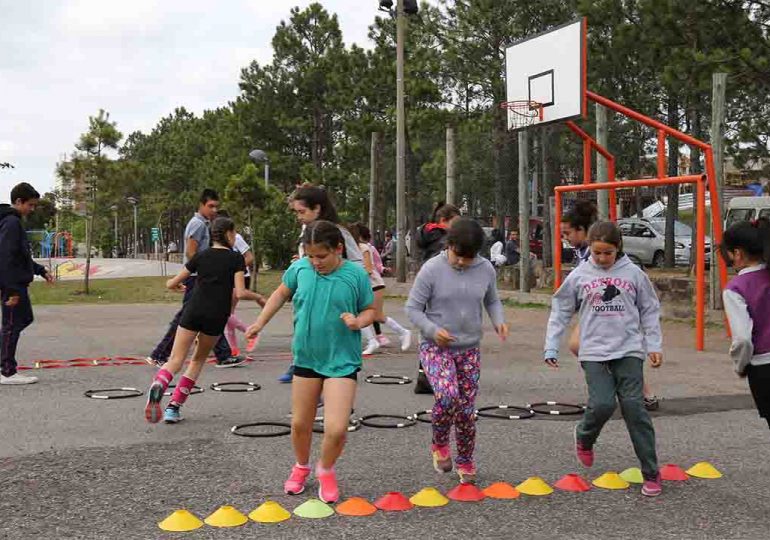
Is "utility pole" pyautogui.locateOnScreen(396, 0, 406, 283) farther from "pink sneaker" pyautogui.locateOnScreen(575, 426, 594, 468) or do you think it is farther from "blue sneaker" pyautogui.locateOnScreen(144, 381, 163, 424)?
"pink sneaker" pyautogui.locateOnScreen(575, 426, 594, 468)

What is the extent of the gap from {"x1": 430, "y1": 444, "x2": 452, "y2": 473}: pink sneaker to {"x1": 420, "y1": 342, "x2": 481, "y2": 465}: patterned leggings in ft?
0.22

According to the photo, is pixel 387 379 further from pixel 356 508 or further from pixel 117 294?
A: pixel 117 294

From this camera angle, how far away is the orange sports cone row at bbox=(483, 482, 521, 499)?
5.02 m

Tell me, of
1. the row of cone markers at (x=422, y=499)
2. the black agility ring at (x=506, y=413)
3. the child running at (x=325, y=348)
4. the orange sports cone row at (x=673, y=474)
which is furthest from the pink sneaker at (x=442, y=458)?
the black agility ring at (x=506, y=413)

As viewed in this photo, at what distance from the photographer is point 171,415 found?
7066mm

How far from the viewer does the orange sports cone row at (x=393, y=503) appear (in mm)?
4770

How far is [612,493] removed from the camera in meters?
5.13

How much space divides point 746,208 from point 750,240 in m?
25.6

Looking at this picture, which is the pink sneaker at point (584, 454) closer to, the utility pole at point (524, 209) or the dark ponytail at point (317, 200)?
the dark ponytail at point (317, 200)

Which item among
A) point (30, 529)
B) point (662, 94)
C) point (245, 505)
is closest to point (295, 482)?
point (245, 505)

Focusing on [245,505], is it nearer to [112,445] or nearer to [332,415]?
[332,415]

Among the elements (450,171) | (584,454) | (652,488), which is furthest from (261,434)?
(450,171)

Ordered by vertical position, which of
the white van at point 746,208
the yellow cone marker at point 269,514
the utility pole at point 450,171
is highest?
the utility pole at point 450,171

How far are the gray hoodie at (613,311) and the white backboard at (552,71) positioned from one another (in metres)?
10.7
